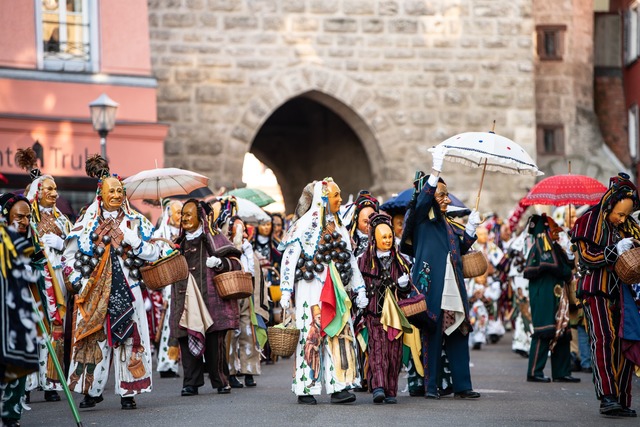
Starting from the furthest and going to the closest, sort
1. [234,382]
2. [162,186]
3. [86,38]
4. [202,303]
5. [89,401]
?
[86,38]
[162,186]
[234,382]
[202,303]
[89,401]

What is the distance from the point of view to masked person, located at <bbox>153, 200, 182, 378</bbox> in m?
16.5

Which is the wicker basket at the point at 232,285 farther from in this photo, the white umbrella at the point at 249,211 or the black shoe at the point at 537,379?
the white umbrella at the point at 249,211

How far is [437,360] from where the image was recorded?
13.3m

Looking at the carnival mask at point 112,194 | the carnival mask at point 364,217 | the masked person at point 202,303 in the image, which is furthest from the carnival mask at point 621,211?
the carnival mask at point 112,194

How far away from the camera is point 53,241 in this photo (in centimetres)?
1278

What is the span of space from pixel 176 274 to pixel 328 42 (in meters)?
15.3

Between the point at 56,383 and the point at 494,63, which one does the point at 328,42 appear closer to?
the point at 494,63

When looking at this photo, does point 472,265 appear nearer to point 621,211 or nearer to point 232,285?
point 621,211

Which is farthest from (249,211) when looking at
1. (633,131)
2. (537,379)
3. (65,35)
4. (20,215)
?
(633,131)

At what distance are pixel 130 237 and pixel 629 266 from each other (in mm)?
4171

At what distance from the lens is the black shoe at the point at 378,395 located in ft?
41.4

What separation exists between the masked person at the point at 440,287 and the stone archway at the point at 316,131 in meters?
13.9

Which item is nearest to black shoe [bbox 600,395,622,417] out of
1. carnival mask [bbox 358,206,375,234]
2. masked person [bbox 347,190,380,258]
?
masked person [bbox 347,190,380,258]

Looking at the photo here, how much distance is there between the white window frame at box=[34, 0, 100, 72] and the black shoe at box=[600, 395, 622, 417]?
579 inches
